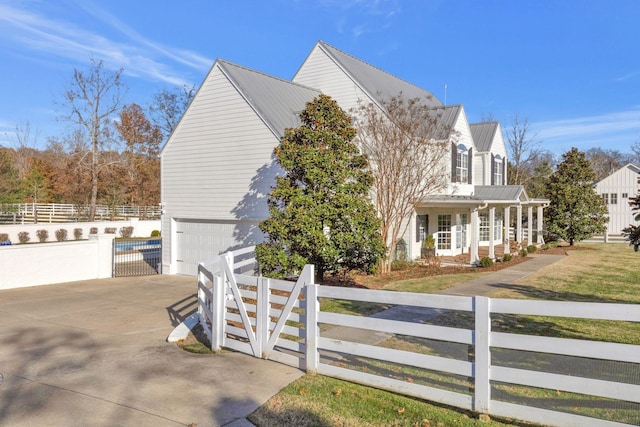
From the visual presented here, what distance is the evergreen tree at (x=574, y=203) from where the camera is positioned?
24922mm

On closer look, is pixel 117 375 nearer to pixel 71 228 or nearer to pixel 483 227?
pixel 483 227

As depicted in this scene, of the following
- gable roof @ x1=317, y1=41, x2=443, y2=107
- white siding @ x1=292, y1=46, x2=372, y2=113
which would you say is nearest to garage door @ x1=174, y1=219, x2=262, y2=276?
white siding @ x1=292, y1=46, x2=372, y2=113

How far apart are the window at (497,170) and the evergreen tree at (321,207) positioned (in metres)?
14.4

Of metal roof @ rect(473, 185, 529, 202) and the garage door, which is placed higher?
metal roof @ rect(473, 185, 529, 202)

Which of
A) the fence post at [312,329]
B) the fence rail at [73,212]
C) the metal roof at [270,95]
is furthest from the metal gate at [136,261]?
the fence rail at [73,212]

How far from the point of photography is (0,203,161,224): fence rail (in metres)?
38.3

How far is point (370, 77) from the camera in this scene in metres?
19.7

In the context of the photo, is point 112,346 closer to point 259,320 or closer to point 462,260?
point 259,320

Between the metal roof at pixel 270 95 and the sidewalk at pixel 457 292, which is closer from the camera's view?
the sidewalk at pixel 457 292

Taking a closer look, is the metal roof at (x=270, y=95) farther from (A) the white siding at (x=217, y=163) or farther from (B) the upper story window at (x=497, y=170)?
(B) the upper story window at (x=497, y=170)

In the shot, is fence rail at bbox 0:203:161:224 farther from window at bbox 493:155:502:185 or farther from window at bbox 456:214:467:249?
window at bbox 493:155:502:185

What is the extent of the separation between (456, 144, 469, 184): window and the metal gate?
13.2 metres

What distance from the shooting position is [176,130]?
16656 millimetres

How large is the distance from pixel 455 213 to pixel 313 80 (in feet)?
29.2
